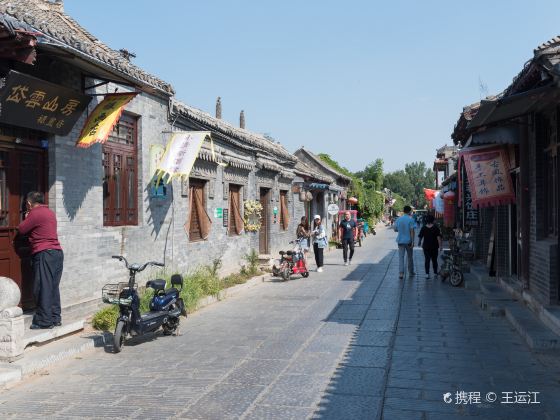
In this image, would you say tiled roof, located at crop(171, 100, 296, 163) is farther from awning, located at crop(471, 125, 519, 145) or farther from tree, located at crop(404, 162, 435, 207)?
tree, located at crop(404, 162, 435, 207)

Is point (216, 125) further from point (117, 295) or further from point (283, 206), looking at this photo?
point (117, 295)

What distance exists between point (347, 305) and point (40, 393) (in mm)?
6199

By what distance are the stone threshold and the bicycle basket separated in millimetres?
644

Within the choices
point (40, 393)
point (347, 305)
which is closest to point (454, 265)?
point (347, 305)

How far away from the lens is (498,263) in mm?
11805

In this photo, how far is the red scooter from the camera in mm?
14602

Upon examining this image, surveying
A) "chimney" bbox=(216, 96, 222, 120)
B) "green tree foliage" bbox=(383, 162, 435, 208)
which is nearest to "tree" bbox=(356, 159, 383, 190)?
"chimney" bbox=(216, 96, 222, 120)

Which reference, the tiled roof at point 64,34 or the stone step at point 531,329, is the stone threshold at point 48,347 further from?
the stone step at point 531,329

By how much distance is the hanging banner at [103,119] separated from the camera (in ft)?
26.7

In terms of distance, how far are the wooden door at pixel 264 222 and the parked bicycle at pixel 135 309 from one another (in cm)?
1064

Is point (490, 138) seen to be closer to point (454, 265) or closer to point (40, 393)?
point (454, 265)

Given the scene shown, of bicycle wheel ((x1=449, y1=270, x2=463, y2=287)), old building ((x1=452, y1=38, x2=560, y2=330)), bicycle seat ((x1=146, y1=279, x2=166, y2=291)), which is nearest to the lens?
old building ((x1=452, y1=38, x2=560, y2=330))

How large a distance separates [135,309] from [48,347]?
1.09 metres

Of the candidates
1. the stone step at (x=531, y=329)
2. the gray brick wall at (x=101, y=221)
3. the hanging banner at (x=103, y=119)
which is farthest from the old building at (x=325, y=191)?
the hanging banner at (x=103, y=119)
